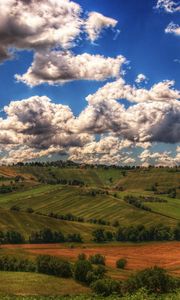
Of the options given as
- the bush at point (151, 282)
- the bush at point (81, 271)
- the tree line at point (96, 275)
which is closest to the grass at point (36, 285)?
the bush at point (81, 271)

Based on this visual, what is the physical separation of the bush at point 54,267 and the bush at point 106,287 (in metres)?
22.3

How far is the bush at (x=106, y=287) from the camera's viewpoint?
404ft

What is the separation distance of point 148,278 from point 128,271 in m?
39.9

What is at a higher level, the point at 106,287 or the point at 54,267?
the point at 54,267

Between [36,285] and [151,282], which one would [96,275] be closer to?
[36,285]

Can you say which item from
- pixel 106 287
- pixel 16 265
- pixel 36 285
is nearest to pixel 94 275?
pixel 106 287

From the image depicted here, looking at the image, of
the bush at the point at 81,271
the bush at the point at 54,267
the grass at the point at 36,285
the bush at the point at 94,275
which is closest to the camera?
the grass at the point at 36,285

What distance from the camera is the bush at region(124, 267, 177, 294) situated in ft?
408

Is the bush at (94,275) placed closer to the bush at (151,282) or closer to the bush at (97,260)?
the bush at (151,282)

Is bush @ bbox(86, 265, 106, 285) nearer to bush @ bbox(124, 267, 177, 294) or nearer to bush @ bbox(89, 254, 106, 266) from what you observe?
bush @ bbox(124, 267, 177, 294)

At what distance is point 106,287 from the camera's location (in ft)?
407

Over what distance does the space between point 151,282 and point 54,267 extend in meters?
36.4

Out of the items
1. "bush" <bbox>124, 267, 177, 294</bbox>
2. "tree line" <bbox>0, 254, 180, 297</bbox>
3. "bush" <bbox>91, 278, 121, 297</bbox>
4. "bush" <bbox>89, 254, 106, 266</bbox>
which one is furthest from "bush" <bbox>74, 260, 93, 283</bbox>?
"bush" <bbox>89, 254, 106, 266</bbox>

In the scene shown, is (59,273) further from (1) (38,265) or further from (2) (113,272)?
(2) (113,272)
